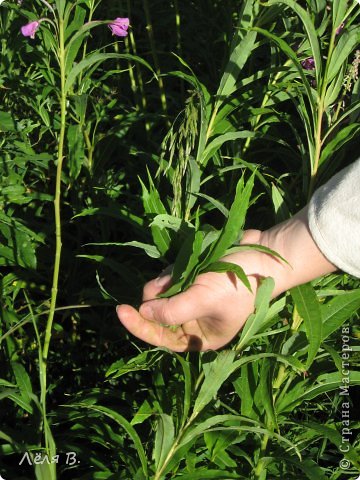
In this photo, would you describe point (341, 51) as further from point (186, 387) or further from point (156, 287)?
point (186, 387)

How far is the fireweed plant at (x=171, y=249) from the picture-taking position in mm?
1698

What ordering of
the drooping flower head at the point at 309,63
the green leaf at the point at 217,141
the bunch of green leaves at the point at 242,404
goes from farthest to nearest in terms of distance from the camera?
the drooping flower head at the point at 309,63, the green leaf at the point at 217,141, the bunch of green leaves at the point at 242,404

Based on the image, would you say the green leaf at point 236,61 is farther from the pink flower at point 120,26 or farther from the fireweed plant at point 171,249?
the pink flower at point 120,26

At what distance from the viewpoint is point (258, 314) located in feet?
5.46

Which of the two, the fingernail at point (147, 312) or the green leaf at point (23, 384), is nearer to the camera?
the fingernail at point (147, 312)

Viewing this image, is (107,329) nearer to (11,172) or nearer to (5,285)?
(5,285)

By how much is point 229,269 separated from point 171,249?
0.27m

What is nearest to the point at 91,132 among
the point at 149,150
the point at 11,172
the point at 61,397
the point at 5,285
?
the point at 149,150

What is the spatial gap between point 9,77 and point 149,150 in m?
0.52

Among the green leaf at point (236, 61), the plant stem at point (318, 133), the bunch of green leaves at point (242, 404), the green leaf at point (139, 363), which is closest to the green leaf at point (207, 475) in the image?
the bunch of green leaves at point (242, 404)

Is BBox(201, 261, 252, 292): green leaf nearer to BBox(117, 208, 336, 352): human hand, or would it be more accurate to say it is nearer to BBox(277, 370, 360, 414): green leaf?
BBox(117, 208, 336, 352): human hand

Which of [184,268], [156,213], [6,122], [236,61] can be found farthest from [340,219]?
[6,122]

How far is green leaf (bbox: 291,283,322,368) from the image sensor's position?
1.70 metres

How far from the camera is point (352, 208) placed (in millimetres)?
1610
